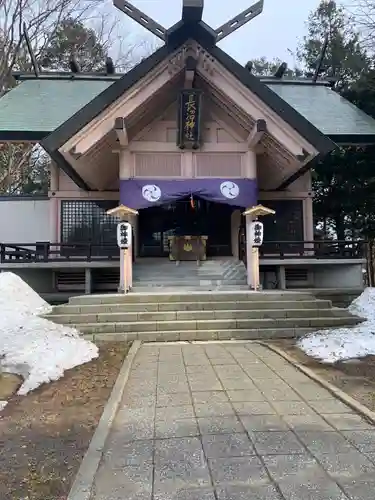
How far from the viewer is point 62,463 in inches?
133

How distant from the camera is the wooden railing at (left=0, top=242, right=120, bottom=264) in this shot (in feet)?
40.7

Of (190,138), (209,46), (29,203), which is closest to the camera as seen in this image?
(209,46)

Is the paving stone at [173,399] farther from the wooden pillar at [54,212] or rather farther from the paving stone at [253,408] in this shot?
the wooden pillar at [54,212]

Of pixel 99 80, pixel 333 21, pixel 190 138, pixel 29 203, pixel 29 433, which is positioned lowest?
pixel 29 433

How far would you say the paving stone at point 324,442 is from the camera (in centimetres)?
340

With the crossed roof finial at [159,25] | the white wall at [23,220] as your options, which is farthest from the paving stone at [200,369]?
the white wall at [23,220]

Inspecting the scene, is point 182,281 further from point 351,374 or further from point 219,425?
point 219,425

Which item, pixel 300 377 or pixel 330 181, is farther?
pixel 330 181

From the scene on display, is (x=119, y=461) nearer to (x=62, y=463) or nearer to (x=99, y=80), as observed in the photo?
(x=62, y=463)

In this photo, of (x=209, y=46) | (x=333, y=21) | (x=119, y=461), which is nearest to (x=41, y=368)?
(x=119, y=461)

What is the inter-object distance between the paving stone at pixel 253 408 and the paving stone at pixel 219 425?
0.24 meters

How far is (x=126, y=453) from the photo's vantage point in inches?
135

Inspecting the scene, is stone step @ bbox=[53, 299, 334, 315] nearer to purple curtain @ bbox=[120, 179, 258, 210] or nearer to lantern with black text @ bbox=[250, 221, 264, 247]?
lantern with black text @ bbox=[250, 221, 264, 247]

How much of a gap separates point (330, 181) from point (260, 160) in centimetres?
673
